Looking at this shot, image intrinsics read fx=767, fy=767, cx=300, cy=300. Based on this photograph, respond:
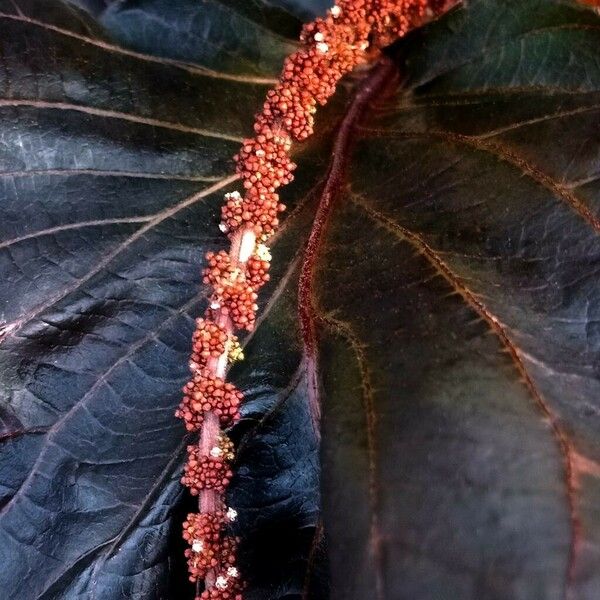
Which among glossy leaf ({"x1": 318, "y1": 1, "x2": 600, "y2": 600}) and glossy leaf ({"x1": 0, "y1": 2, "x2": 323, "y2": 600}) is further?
glossy leaf ({"x1": 0, "y1": 2, "x2": 323, "y2": 600})

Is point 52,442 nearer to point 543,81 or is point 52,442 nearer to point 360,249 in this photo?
point 360,249

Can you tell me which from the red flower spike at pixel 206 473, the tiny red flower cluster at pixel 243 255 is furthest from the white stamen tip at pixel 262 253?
the red flower spike at pixel 206 473

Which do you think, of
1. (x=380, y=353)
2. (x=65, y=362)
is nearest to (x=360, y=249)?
(x=380, y=353)

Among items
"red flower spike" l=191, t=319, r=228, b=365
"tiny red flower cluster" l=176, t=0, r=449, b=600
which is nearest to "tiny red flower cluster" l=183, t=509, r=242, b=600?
"tiny red flower cluster" l=176, t=0, r=449, b=600

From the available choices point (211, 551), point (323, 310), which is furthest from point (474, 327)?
point (211, 551)

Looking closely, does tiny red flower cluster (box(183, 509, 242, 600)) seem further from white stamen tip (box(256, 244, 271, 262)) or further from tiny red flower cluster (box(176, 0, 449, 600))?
white stamen tip (box(256, 244, 271, 262))

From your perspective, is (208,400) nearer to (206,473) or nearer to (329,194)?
(206,473)

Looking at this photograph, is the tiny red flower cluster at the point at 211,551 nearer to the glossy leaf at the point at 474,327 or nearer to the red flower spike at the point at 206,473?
the red flower spike at the point at 206,473
